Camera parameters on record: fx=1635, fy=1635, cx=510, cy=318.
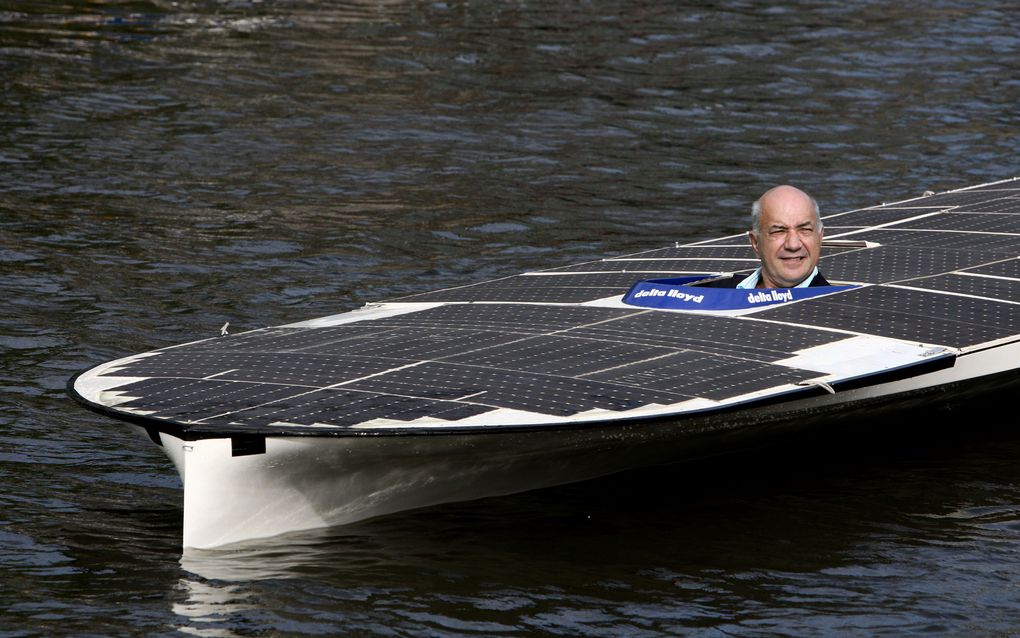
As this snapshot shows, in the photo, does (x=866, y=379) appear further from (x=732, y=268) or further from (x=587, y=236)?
(x=587, y=236)

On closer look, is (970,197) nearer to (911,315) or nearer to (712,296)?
(911,315)

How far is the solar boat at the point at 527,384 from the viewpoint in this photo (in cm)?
769

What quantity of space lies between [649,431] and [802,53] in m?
18.5

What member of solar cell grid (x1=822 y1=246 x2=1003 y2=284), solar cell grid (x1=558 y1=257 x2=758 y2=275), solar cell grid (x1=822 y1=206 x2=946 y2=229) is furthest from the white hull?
solar cell grid (x1=822 y1=206 x2=946 y2=229)

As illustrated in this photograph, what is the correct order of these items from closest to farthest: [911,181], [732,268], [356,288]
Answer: [732,268], [356,288], [911,181]

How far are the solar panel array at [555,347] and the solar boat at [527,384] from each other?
0.7 inches

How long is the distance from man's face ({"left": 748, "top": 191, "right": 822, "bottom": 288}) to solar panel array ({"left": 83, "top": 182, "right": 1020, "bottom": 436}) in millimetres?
291

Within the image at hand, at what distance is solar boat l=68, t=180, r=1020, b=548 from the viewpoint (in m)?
7.69

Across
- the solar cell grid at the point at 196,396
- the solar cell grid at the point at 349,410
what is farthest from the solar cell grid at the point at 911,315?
the solar cell grid at the point at 196,396

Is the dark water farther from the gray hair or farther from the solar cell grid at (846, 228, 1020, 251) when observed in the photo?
the gray hair

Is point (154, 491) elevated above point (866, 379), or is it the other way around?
point (866, 379)

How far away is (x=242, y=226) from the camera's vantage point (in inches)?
627

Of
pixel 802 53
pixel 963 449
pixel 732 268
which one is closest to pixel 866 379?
pixel 963 449

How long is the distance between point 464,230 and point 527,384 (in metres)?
7.88
